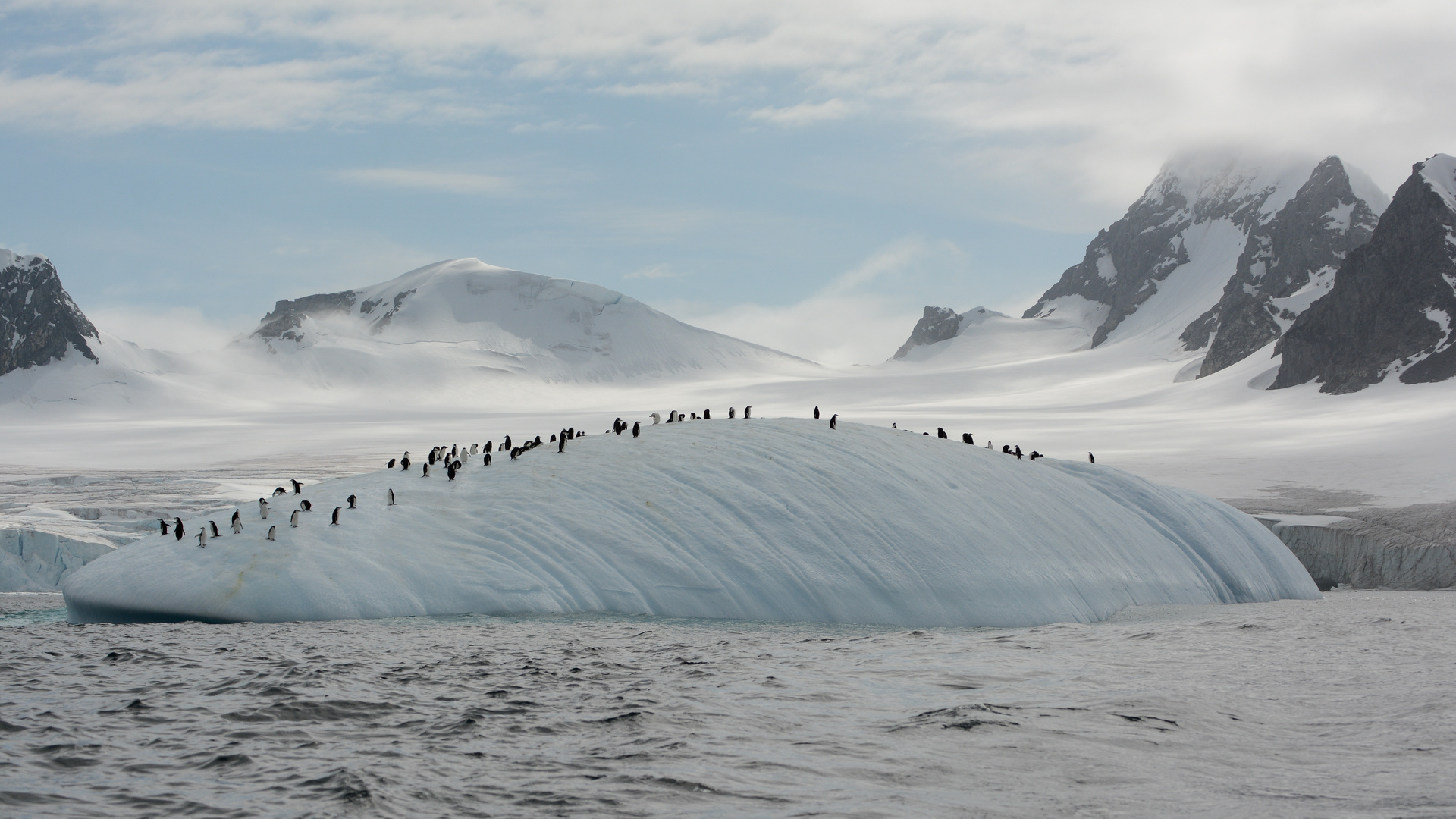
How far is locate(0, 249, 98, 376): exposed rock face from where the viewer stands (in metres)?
154

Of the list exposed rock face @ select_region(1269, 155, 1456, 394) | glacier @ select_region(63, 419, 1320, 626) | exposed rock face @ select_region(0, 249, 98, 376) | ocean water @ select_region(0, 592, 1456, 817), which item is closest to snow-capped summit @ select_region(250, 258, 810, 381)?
exposed rock face @ select_region(0, 249, 98, 376)

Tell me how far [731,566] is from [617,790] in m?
13.1

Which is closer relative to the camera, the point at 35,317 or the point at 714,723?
the point at 714,723

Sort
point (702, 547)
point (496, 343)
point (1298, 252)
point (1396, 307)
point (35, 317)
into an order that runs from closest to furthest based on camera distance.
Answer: point (702, 547) < point (1396, 307) < point (35, 317) < point (1298, 252) < point (496, 343)

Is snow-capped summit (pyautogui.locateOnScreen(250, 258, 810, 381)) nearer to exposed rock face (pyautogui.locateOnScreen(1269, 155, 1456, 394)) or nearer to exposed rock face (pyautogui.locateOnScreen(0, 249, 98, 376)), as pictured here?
exposed rock face (pyautogui.locateOnScreen(0, 249, 98, 376))

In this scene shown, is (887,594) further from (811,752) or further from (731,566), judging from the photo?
(811,752)

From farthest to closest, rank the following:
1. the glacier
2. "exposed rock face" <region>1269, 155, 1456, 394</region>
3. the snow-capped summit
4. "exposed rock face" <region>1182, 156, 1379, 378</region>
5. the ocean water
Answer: the snow-capped summit → "exposed rock face" <region>1182, 156, 1379, 378</region> → "exposed rock face" <region>1269, 155, 1456, 394</region> → the glacier → the ocean water

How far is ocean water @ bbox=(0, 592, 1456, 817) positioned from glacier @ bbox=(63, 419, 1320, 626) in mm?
1643

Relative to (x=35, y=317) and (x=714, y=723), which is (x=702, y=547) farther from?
(x=35, y=317)

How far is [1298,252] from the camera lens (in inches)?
6796

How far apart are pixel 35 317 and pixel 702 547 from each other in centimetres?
16656

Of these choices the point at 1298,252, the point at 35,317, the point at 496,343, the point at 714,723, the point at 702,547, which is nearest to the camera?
the point at 714,723


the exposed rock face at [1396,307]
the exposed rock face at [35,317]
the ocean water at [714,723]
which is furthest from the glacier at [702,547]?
the exposed rock face at [35,317]

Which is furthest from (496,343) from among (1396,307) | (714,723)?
(714,723)
